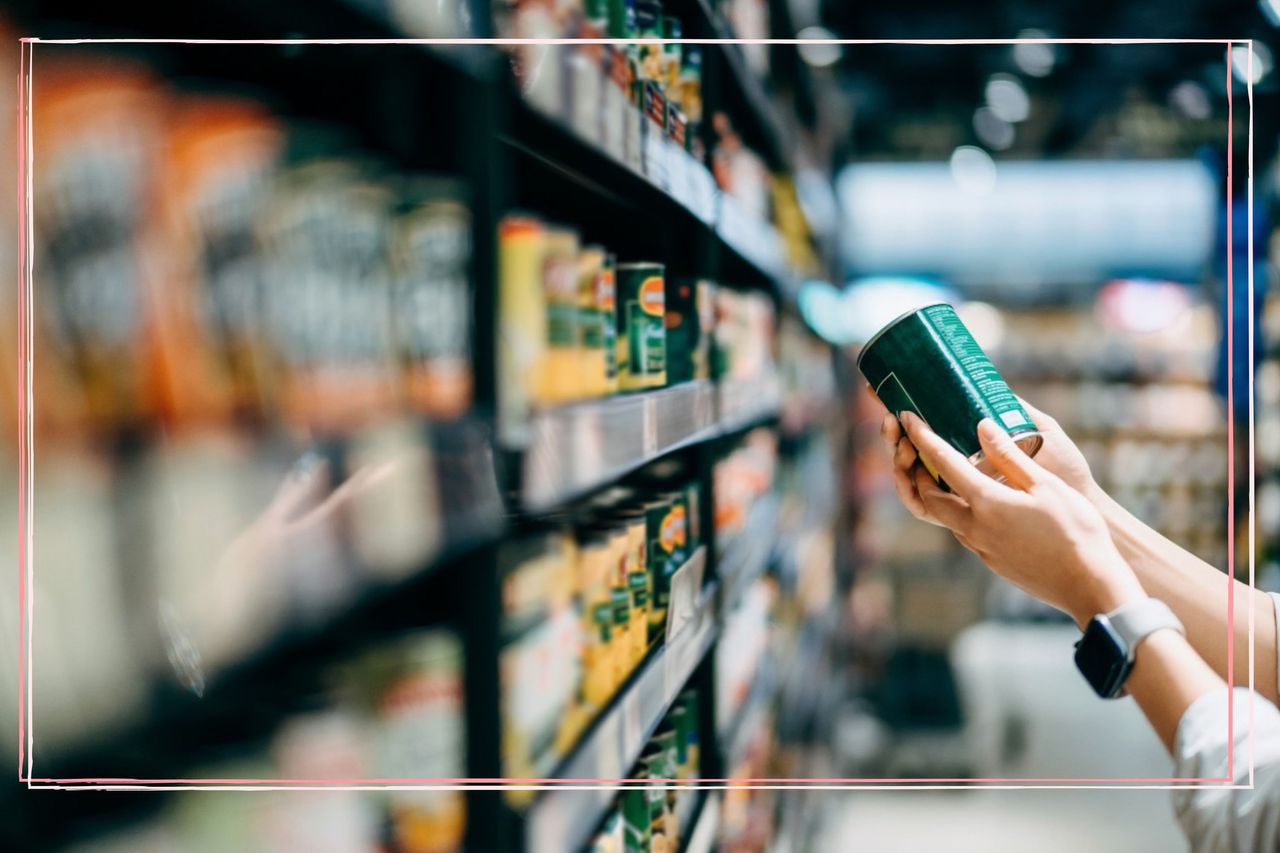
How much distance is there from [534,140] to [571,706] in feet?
2.10

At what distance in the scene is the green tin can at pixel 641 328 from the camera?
1305mm

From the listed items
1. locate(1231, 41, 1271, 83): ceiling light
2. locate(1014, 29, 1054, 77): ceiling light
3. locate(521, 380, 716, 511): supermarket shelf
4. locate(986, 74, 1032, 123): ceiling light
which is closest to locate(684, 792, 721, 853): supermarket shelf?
locate(521, 380, 716, 511): supermarket shelf

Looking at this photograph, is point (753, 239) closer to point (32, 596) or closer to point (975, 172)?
point (975, 172)

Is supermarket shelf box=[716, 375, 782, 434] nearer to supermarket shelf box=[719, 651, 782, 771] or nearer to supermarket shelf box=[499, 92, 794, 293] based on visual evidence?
supermarket shelf box=[499, 92, 794, 293]

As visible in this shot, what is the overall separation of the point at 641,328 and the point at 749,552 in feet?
3.04

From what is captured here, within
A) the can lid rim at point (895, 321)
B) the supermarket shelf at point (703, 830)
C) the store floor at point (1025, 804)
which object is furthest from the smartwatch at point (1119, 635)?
the store floor at point (1025, 804)

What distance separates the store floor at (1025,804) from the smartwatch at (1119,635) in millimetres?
1399

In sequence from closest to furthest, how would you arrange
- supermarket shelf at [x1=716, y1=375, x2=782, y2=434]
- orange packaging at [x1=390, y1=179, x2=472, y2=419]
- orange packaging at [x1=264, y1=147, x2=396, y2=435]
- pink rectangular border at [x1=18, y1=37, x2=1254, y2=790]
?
pink rectangular border at [x1=18, y1=37, x2=1254, y2=790]
orange packaging at [x1=264, y1=147, x2=396, y2=435]
orange packaging at [x1=390, y1=179, x2=472, y2=419]
supermarket shelf at [x1=716, y1=375, x2=782, y2=434]

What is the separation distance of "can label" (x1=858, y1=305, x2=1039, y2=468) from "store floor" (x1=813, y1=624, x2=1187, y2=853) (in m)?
1.54

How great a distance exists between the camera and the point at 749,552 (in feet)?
A: 7.03

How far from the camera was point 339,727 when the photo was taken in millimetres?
961

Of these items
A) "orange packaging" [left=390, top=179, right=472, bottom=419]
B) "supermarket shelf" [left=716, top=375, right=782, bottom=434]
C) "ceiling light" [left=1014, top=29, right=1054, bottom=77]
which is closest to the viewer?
"orange packaging" [left=390, top=179, right=472, bottom=419]

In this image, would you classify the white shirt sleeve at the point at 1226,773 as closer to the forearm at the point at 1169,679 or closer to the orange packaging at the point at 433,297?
the forearm at the point at 1169,679

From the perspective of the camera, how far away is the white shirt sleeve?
Result: 3.33 feet
